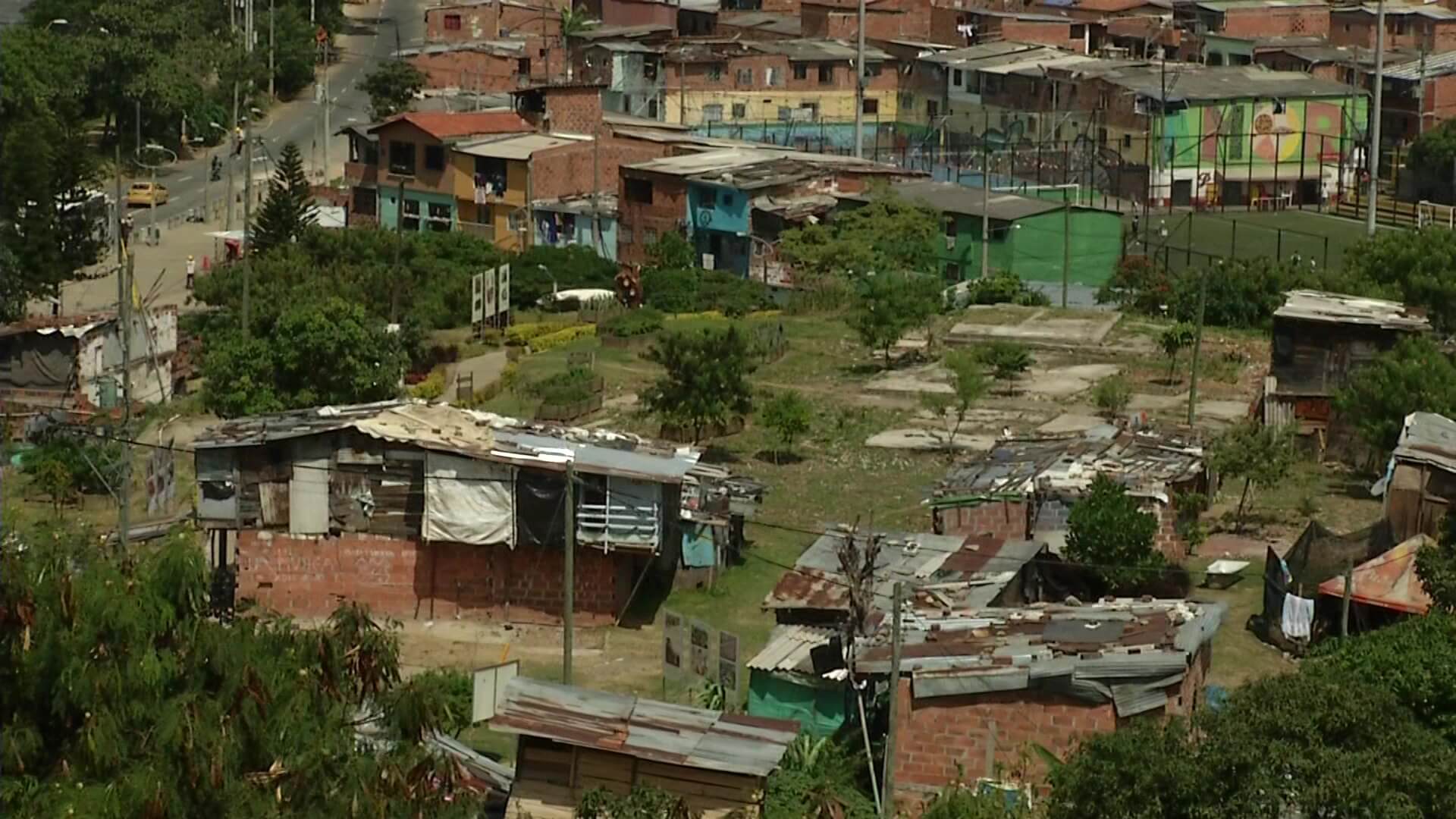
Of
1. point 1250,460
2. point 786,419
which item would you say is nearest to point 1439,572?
point 1250,460

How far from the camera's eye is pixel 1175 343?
35625 millimetres

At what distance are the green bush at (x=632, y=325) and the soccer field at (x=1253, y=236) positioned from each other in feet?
33.7

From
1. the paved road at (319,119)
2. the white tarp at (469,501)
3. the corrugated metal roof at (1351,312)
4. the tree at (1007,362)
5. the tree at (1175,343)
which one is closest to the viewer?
the white tarp at (469,501)

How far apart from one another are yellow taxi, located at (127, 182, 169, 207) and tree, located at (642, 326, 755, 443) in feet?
90.8

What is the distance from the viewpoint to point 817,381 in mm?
35719

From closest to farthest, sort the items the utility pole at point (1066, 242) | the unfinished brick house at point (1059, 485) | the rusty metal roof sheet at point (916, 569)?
the rusty metal roof sheet at point (916, 569) → the unfinished brick house at point (1059, 485) → the utility pole at point (1066, 242)

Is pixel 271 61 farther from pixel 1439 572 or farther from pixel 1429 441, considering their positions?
pixel 1439 572

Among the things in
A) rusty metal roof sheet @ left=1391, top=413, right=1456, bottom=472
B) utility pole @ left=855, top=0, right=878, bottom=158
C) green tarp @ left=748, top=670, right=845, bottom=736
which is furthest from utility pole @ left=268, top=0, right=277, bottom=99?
green tarp @ left=748, top=670, right=845, bottom=736

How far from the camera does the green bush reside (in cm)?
3912

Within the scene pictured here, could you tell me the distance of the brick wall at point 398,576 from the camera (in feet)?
84.4

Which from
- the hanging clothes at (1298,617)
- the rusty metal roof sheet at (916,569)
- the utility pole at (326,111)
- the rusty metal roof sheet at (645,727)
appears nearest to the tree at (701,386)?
the rusty metal roof sheet at (916,569)

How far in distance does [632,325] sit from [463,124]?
14409 mm

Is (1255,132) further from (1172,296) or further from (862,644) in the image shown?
(862,644)

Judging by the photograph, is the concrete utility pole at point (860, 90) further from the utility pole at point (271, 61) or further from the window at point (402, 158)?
the utility pole at point (271, 61)
